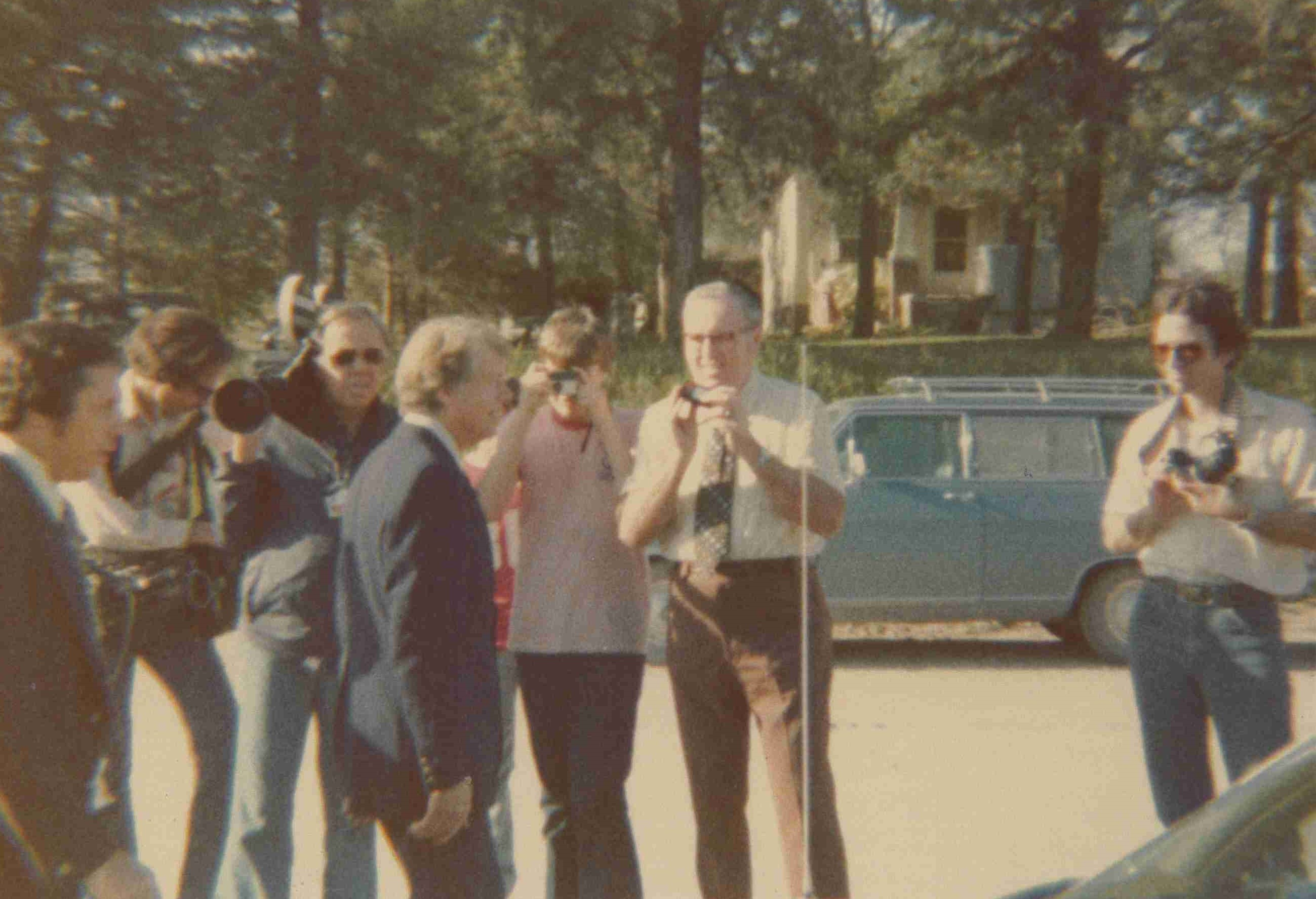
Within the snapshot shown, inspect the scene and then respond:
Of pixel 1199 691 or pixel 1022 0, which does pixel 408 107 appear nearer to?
pixel 1022 0

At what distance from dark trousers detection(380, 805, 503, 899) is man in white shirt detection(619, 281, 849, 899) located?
2.79ft

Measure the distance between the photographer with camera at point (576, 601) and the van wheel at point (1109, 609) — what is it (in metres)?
6.11

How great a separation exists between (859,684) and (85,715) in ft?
22.6

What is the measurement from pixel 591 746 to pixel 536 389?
0.94 metres

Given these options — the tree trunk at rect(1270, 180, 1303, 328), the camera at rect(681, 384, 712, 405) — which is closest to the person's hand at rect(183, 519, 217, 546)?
the camera at rect(681, 384, 712, 405)

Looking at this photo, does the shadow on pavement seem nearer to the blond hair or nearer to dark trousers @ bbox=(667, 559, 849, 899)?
dark trousers @ bbox=(667, 559, 849, 899)

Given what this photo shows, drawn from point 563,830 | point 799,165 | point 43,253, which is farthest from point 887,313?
point 563,830

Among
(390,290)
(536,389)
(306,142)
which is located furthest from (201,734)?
(390,290)

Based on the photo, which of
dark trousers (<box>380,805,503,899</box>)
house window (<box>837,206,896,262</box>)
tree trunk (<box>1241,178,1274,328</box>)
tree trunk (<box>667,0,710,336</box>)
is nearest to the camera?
dark trousers (<box>380,805,503,899</box>)

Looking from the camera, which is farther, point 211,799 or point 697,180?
point 697,180

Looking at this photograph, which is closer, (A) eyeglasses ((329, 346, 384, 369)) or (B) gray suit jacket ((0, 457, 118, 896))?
(B) gray suit jacket ((0, 457, 118, 896))

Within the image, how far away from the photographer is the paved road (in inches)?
222

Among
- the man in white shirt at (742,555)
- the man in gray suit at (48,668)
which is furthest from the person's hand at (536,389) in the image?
the man in gray suit at (48,668)

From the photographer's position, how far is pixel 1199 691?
153 inches
